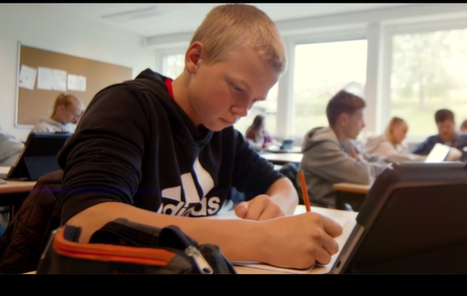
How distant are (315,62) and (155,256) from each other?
2706 millimetres

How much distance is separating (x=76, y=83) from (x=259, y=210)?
549 millimetres

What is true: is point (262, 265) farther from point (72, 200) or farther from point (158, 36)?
point (158, 36)

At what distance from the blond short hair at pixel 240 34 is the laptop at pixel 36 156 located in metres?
0.71

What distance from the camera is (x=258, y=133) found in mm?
4336

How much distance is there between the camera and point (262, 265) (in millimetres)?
430

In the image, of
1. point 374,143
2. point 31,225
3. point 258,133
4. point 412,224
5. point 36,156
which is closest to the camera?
point 412,224

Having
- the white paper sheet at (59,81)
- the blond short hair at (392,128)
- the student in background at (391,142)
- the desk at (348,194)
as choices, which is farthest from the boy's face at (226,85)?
the blond short hair at (392,128)

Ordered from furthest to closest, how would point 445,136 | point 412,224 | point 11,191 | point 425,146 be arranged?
point 425,146
point 445,136
point 11,191
point 412,224

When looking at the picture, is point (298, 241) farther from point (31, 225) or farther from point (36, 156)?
point (36, 156)

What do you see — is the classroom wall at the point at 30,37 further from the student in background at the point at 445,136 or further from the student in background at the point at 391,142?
the student in background at the point at 445,136

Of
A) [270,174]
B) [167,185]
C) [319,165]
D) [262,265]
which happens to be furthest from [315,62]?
[262,265]

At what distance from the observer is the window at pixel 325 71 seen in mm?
2414

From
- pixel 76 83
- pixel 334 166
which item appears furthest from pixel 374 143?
pixel 76 83

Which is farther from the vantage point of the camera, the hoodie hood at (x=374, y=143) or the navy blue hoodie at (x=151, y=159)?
the hoodie hood at (x=374, y=143)
